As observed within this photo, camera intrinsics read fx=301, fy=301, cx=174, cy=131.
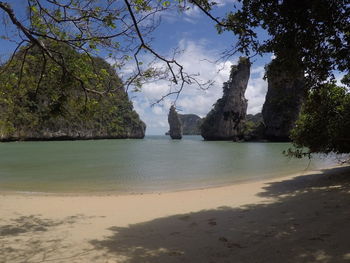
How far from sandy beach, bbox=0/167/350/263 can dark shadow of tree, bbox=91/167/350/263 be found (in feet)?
0.03

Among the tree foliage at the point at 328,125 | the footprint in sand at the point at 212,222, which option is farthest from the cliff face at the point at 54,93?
the tree foliage at the point at 328,125

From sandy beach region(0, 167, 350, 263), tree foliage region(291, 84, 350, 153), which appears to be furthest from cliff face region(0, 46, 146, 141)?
tree foliage region(291, 84, 350, 153)

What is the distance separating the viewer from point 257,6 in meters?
4.79

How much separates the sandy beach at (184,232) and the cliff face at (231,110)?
69.3 metres

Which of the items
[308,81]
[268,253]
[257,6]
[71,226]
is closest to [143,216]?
[71,226]

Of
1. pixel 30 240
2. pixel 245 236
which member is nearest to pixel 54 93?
pixel 30 240

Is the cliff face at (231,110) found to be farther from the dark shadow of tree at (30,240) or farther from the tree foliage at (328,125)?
the dark shadow of tree at (30,240)

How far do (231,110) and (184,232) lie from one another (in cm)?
7833

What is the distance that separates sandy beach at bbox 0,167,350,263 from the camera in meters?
3.83

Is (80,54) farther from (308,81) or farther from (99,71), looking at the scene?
(308,81)

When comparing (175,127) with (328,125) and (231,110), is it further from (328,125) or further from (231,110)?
(328,125)

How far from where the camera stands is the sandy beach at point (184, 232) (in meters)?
3.83

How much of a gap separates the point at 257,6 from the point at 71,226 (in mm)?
5100

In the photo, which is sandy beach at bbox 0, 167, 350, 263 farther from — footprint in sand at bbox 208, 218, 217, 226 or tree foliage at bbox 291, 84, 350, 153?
tree foliage at bbox 291, 84, 350, 153
